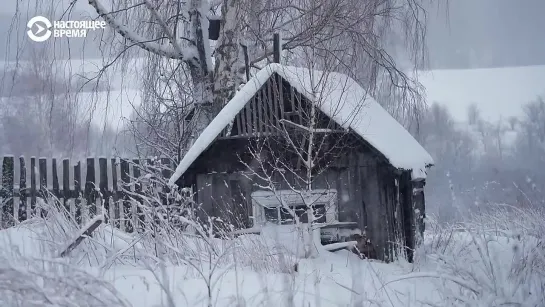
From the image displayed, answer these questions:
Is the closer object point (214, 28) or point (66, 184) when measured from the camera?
point (214, 28)

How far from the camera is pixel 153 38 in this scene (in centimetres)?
866

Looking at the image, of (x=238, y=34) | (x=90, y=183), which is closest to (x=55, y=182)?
(x=90, y=183)

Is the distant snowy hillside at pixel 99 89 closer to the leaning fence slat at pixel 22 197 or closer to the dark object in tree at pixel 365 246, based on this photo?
the leaning fence slat at pixel 22 197

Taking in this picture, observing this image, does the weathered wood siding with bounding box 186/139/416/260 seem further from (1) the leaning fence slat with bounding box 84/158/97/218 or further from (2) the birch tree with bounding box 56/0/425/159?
(1) the leaning fence slat with bounding box 84/158/97/218

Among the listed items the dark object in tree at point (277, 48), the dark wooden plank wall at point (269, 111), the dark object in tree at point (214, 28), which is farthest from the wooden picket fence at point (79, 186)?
the dark object in tree at point (277, 48)

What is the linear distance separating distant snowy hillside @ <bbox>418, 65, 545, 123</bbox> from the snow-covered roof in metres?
2.58

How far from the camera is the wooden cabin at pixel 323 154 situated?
5848 millimetres

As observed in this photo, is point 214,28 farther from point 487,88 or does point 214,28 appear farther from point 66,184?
point 487,88

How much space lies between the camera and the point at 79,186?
27.5 ft

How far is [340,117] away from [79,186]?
473cm

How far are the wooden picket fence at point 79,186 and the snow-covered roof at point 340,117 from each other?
5.98ft

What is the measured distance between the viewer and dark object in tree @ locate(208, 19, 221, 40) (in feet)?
26.1

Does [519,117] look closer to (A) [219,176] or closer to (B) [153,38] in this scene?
(A) [219,176]

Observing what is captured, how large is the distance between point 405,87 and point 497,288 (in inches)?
243
